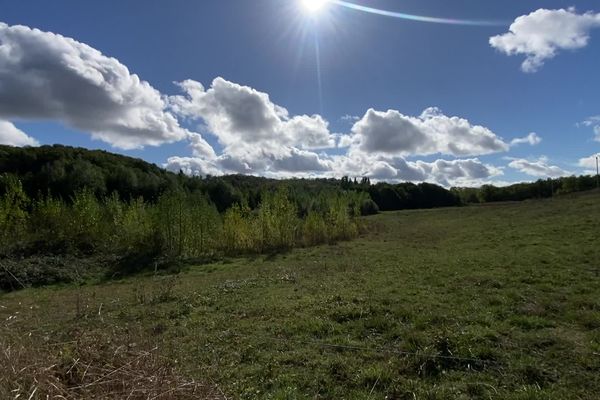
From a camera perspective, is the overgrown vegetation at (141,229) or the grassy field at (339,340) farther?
the overgrown vegetation at (141,229)

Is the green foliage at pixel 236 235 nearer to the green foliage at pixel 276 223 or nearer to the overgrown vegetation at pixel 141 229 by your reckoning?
the overgrown vegetation at pixel 141 229

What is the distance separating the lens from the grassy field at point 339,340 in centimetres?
415

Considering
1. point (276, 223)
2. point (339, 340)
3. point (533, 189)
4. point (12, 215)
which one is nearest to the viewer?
point (339, 340)

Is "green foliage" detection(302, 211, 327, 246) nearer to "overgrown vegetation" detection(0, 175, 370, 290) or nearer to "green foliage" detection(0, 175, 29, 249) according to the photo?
"overgrown vegetation" detection(0, 175, 370, 290)

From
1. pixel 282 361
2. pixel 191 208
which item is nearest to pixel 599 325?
pixel 282 361

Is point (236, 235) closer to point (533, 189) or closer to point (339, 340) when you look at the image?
point (339, 340)

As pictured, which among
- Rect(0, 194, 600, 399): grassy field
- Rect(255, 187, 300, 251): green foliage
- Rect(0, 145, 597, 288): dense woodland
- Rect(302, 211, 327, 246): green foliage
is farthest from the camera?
Rect(302, 211, 327, 246): green foliage

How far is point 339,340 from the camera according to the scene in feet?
23.9

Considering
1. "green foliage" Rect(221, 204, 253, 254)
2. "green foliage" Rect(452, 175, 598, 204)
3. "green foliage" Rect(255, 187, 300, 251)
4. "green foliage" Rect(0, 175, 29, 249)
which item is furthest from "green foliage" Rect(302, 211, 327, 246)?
"green foliage" Rect(452, 175, 598, 204)

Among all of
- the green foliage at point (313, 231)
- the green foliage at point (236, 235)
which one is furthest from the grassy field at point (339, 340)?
the green foliage at point (313, 231)

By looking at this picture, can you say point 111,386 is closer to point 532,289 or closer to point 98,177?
point 532,289

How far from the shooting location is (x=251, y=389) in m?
5.41

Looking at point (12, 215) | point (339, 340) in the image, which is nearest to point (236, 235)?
point (12, 215)

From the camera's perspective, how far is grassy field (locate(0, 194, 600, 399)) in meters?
4.15
